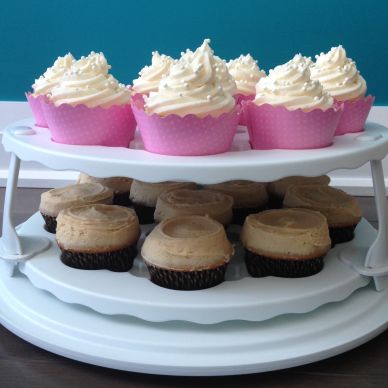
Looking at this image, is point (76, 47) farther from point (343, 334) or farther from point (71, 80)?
point (343, 334)

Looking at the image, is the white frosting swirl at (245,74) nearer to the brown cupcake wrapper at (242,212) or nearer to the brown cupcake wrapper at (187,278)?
the brown cupcake wrapper at (242,212)

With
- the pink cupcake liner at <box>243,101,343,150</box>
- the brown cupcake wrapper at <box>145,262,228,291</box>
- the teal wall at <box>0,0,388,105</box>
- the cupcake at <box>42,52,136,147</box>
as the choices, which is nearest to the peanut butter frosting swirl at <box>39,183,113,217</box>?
the cupcake at <box>42,52,136,147</box>

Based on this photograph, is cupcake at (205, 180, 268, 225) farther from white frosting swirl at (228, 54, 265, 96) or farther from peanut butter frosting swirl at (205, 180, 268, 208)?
white frosting swirl at (228, 54, 265, 96)

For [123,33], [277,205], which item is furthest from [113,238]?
[123,33]

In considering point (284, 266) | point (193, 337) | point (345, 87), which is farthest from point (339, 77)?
point (193, 337)

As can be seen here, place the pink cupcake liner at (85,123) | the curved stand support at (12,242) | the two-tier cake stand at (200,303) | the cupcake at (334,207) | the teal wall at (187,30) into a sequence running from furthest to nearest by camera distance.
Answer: the teal wall at (187,30) < the cupcake at (334,207) < the curved stand support at (12,242) < the pink cupcake liner at (85,123) < the two-tier cake stand at (200,303)

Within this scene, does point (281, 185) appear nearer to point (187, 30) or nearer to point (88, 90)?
point (88, 90)

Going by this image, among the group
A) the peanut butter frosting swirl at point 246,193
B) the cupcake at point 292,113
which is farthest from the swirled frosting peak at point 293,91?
the peanut butter frosting swirl at point 246,193
